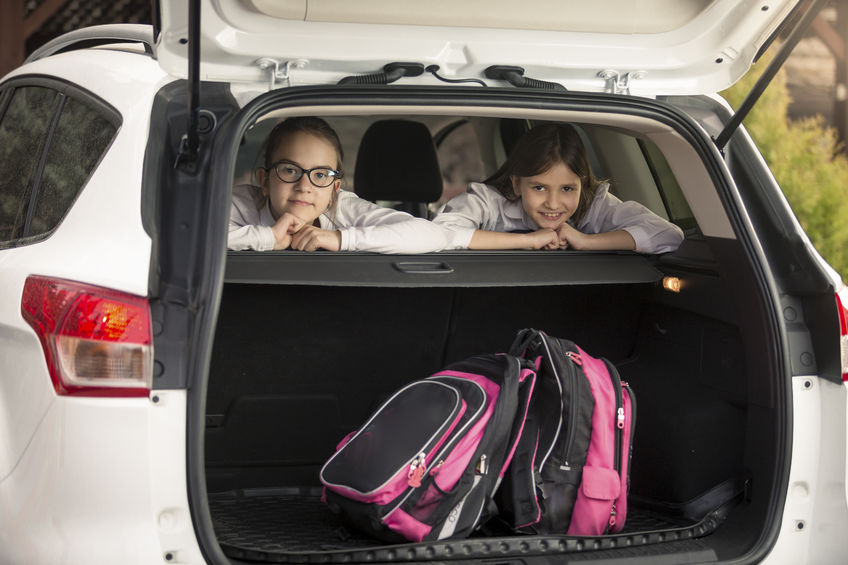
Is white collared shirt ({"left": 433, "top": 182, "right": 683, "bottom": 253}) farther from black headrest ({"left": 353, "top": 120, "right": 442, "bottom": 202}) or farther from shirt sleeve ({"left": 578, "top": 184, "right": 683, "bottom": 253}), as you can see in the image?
black headrest ({"left": 353, "top": 120, "right": 442, "bottom": 202})

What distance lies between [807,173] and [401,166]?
468 cm

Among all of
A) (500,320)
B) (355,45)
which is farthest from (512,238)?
(355,45)

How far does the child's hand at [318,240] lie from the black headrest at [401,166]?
88cm

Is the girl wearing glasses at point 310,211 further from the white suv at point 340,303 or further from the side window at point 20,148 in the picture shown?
the side window at point 20,148

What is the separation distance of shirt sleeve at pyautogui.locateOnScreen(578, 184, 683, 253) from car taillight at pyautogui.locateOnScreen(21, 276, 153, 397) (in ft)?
4.99

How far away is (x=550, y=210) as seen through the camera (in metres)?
3.02

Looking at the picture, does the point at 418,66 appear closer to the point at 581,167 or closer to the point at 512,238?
the point at 512,238

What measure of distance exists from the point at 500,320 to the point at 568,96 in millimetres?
850

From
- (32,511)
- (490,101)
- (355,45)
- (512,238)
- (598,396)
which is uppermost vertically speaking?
(355,45)

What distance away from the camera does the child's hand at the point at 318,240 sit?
2578mm

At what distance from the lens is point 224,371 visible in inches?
107

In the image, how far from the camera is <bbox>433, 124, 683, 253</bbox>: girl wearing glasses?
284 centimetres

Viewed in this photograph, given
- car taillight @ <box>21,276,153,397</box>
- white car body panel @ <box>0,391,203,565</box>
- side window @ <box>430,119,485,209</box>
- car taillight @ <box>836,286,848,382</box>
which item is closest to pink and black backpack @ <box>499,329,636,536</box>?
car taillight @ <box>836,286,848,382</box>

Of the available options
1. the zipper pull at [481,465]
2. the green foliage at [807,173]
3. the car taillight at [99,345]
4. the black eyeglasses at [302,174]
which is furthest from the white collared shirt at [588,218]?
the green foliage at [807,173]
